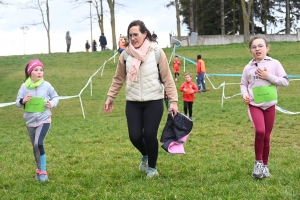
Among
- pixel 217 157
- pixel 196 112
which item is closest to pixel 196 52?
pixel 196 112

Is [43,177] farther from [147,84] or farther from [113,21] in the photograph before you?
[113,21]

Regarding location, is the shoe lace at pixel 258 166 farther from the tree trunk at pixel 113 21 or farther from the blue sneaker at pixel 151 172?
the tree trunk at pixel 113 21

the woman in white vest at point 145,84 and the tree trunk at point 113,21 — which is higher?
the tree trunk at point 113,21

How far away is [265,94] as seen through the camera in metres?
5.24

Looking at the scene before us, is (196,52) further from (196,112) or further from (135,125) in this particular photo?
(135,125)

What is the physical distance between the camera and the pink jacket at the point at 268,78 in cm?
521

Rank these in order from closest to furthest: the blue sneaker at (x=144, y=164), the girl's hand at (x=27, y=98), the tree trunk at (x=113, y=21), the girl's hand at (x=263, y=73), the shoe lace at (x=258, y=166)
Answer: the girl's hand at (x=263, y=73) < the shoe lace at (x=258, y=166) < the girl's hand at (x=27, y=98) < the blue sneaker at (x=144, y=164) < the tree trunk at (x=113, y=21)

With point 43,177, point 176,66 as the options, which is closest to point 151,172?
point 43,177

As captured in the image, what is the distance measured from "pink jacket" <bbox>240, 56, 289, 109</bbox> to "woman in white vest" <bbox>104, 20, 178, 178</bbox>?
0.94 metres

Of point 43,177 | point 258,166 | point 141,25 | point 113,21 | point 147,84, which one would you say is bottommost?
point 43,177

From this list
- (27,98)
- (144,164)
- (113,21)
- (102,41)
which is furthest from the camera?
(102,41)

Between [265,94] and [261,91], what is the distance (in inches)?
2.3

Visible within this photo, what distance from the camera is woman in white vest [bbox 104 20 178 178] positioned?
5316mm

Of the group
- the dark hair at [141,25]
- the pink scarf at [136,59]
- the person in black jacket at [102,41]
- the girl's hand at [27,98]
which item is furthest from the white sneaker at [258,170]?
the person in black jacket at [102,41]
